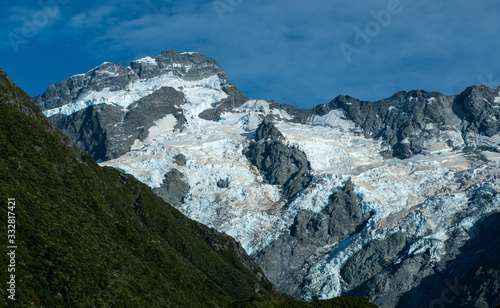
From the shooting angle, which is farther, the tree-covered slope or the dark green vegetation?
the tree-covered slope

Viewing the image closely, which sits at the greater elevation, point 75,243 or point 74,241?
point 74,241

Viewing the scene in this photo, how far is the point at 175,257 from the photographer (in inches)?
6102

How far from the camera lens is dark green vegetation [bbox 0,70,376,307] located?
85.3 meters

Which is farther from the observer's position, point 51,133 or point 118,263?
point 51,133

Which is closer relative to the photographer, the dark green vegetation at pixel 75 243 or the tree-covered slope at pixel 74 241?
the dark green vegetation at pixel 75 243

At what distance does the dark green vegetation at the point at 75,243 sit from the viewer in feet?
280

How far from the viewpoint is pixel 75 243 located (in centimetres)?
9931

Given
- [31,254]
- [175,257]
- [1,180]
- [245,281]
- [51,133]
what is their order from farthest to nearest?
1. [245,281]
2. [175,257]
3. [51,133]
4. [1,180]
5. [31,254]

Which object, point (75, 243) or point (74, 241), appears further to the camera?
point (74, 241)

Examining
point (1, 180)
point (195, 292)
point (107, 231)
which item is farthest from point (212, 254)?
point (1, 180)

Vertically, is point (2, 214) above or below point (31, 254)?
above

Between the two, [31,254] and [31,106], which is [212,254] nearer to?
[31,106]

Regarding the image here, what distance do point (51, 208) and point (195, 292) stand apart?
43094 mm

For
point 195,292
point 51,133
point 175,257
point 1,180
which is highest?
point 51,133
